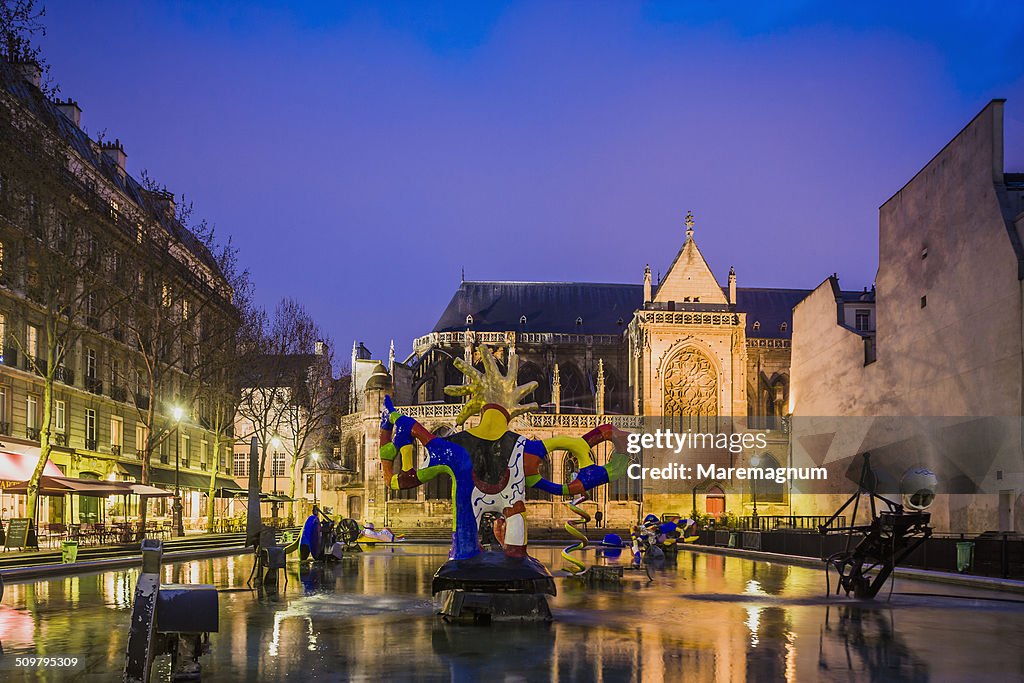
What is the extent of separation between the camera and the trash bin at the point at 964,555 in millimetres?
Answer: 22641

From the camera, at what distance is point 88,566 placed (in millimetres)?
25094

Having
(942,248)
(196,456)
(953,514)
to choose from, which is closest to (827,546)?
(953,514)

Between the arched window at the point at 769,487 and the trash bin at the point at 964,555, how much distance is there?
129ft

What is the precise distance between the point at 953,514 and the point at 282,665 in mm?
31275

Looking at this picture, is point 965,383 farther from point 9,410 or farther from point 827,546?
point 9,410

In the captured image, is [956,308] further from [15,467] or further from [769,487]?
[15,467]

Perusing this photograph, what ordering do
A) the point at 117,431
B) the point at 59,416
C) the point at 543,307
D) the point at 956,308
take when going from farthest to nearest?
the point at 543,307, the point at 117,431, the point at 59,416, the point at 956,308

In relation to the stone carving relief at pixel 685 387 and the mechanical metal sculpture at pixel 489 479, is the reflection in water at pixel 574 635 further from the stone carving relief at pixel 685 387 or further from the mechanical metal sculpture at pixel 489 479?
the stone carving relief at pixel 685 387

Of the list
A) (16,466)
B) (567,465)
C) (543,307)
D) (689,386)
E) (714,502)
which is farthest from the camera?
(543,307)

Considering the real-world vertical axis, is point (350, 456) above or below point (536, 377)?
below

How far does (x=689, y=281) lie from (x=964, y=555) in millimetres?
46470

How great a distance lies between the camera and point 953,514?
35.0m

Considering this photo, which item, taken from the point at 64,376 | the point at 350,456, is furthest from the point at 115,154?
the point at 350,456

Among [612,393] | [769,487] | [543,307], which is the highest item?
[543,307]
